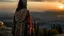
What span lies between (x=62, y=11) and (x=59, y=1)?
13 centimetres

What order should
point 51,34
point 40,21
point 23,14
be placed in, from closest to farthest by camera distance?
point 23,14 < point 51,34 < point 40,21

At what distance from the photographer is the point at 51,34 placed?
4.26 ft

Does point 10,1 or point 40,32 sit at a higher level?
point 10,1

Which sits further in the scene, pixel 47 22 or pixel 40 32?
pixel 47 22

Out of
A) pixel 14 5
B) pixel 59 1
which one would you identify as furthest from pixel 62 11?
pixel 14 5

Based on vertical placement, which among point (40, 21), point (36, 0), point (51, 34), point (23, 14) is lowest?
point (51, 34)

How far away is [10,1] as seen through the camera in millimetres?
1360

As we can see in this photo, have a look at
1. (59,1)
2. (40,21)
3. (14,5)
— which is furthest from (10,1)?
(59,1)

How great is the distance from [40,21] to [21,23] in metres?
0.41

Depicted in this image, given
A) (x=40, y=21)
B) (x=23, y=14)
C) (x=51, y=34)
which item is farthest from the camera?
(x=40, y=21)

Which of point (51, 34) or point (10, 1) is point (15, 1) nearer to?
point (10, 1)

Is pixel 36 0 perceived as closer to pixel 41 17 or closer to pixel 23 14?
pixel 41 17

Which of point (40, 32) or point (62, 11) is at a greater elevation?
point (62, 11)

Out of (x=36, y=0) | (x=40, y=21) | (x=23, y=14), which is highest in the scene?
(x=36, y=0)
